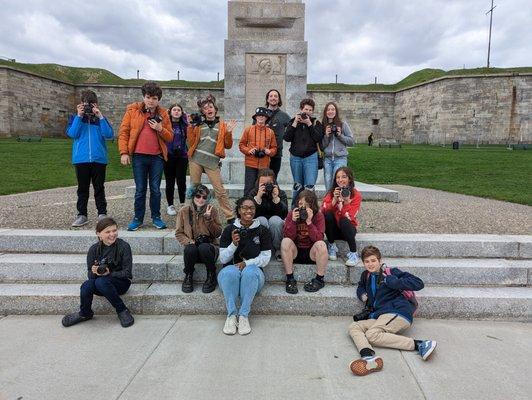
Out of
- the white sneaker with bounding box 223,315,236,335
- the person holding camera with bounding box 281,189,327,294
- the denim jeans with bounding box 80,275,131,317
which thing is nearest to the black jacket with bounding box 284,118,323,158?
the person holding camera with bounding box 281,189,327,294

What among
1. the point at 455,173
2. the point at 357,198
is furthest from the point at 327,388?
the point at 455,173

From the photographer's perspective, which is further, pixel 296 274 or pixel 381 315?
pixel 296 274

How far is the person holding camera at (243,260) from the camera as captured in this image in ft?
11.5

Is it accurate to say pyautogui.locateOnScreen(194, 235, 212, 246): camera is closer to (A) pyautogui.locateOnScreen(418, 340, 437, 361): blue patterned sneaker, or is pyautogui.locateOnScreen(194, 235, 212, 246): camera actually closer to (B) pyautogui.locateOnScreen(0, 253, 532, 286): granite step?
(B) pyautogui.locateOnScreen(0, 253, 532, 286): granite step

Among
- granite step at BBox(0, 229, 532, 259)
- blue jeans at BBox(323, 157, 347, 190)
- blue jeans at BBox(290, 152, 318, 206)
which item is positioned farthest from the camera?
blue jeans at BBox(323, 157, 347, 190)

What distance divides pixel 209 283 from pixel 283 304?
0.79m

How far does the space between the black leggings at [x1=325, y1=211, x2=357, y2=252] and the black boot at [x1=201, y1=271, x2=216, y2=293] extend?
1.46 metres

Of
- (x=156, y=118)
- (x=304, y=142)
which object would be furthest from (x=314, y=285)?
(x=156, y=118)

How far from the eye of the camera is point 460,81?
30.3 metres

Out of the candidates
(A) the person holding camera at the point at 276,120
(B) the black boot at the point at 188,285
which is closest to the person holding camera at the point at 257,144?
(A) the person holding camera at the point at 276,120

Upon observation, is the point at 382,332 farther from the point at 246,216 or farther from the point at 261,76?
the point at 261,76

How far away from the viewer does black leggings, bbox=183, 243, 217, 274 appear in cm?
380

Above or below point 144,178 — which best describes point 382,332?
below

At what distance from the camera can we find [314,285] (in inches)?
152
